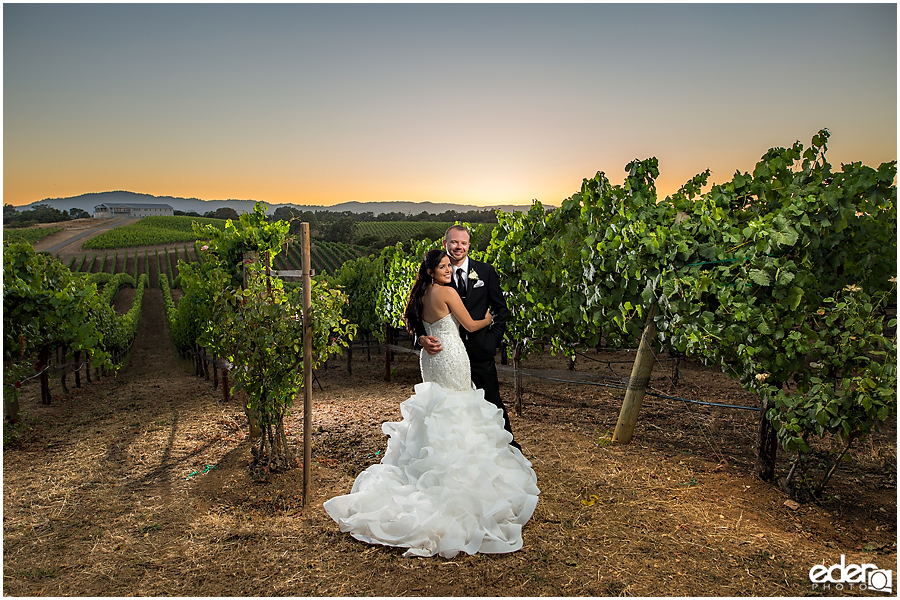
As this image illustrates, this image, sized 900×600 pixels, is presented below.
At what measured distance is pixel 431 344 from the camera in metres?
4.01

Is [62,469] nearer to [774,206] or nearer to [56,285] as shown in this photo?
[56,285]

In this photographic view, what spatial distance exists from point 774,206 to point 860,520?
2386 millimetres

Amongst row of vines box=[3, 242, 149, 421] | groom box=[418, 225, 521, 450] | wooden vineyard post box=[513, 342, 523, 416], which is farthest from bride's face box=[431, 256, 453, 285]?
row of vines box=[3, 242, 149, 421]

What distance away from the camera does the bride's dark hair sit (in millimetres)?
3906

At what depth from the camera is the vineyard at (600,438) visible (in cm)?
318

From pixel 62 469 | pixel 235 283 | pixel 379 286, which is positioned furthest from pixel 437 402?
pixel 379 286

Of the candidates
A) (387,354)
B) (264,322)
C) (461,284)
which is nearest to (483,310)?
(461,284)

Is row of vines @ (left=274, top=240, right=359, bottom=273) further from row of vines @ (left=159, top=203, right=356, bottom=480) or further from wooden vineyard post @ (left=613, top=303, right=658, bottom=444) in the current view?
wooden vineyard post @ (left=613, top=303, right=658, bottom=444)

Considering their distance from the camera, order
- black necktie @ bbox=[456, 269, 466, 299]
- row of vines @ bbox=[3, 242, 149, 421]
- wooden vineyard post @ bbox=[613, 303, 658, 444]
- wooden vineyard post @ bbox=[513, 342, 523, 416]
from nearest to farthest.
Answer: black necktie @ bbox=[456, 269, 466, 299] → wooden vineyard post @ bbox=[613, 303, 658, 444] → row of vines @ bbox=[3, 242, 149, 421] → wooden vineyard post @ bbox=[513, 342, 523, 416]

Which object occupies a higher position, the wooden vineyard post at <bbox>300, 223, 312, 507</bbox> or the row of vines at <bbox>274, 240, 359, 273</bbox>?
the row of vines at <bbox>274, 240, 359, 273</bbox>

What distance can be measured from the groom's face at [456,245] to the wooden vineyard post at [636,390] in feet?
6.83

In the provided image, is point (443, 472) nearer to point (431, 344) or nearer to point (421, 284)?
point (431, 344)

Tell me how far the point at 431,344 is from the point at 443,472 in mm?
940

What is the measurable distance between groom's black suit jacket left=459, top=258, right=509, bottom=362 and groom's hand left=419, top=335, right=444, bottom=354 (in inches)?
17.8
